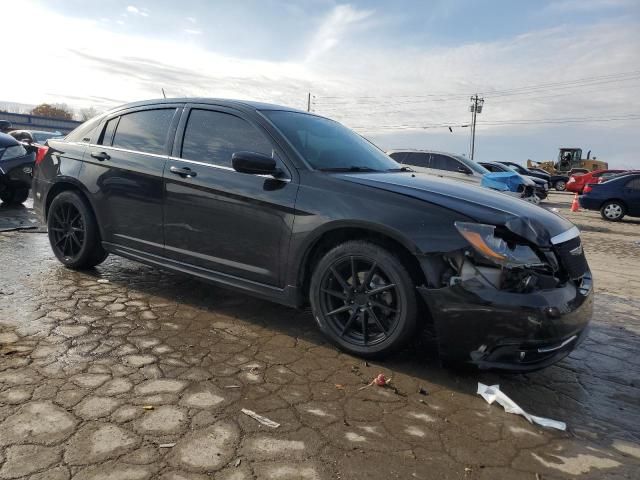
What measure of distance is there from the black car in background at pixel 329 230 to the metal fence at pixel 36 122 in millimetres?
63504

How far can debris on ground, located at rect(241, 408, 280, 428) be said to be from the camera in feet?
7.98

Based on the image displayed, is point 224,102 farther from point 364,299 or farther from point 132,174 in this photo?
point 364,299

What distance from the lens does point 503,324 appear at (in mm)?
2713

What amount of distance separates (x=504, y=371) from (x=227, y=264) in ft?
6.61

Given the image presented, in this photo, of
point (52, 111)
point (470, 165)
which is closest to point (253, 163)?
point (470, 165)

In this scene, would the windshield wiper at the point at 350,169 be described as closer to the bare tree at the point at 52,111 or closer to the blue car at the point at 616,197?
the blue car at the point at 616,197

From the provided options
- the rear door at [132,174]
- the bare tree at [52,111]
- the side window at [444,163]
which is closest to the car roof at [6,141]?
the rear door at [132,174]

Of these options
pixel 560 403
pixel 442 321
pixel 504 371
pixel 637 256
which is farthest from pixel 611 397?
pixel 637 256

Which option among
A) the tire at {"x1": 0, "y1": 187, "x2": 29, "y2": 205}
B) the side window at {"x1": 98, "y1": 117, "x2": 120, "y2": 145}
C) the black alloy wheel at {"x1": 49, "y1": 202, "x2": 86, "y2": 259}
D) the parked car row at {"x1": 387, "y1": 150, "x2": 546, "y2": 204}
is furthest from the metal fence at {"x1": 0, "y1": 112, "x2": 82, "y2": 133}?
the side window at {"x1": 98, "y1": 117, "x2": 120, "y2": 145}

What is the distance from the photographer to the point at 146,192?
4121mm

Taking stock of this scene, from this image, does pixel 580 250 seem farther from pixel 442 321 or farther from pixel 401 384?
pixel 401 384

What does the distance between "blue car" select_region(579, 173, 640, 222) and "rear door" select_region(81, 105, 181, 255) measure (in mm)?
14922

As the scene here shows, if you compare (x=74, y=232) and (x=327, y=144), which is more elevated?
(x=327, y=144)

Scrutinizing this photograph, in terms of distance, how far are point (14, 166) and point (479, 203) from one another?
816cm
